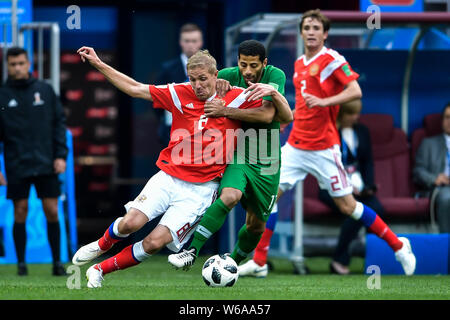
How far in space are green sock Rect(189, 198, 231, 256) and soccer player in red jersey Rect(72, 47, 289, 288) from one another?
0.10 meters

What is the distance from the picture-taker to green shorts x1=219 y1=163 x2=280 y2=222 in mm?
7078

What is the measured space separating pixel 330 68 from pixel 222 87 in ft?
7.03

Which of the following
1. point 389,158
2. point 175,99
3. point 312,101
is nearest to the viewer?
point 175,99

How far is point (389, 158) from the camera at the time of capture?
11.6 meters

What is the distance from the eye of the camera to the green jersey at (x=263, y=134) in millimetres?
7285

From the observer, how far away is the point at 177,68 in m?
10.9

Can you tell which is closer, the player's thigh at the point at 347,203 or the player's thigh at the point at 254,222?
the player's thigh at the point at 254,222

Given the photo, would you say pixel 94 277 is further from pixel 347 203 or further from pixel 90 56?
pixel 347 203

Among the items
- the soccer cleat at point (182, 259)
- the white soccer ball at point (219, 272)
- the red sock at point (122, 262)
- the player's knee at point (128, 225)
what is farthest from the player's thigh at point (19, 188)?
the soccer cleat at point (182, 259)

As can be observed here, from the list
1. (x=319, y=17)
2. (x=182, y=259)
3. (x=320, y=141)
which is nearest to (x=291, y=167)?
(x=320, y=141)

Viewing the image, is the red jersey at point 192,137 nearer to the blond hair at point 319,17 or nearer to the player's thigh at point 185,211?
the player's thigh at point 185,211

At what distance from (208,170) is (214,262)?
2.13 feet
